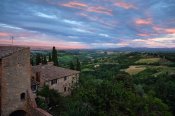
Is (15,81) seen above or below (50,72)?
above

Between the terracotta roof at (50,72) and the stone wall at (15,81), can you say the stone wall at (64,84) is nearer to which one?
the terracotta roof at (50,72)

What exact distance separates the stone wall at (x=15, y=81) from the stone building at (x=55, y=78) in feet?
31.3

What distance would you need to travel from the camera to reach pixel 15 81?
20.6 metres

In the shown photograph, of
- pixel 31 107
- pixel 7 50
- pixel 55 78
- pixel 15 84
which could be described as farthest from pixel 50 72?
pixel 15 84

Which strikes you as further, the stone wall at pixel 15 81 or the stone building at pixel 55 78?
the stone building at pixel 55 78

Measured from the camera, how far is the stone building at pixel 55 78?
3190 centimetres

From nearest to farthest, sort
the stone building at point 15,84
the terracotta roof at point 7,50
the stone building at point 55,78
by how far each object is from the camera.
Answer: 1. the stone building at point 15,84
2. the terracotta roof at point 7,50
3. the stone building at point 55,78

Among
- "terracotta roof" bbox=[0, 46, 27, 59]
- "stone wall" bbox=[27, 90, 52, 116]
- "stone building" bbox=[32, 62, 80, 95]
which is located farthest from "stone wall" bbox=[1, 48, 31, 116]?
"stone building" bbox=[32, 62, 80, 95]

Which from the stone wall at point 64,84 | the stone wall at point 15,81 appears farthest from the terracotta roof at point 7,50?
the stone wall at point 64,84

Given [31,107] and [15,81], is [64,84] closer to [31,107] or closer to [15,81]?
[31,107]

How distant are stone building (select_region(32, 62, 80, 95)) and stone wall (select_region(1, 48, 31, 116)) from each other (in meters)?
9.53

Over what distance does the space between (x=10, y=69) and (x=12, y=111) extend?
4024 mm

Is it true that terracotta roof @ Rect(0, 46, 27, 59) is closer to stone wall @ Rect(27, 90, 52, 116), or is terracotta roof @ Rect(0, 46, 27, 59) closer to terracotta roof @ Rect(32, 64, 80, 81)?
stone wall @ Rect(27, 90, 52, 116)

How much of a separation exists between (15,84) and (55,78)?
12.8m
